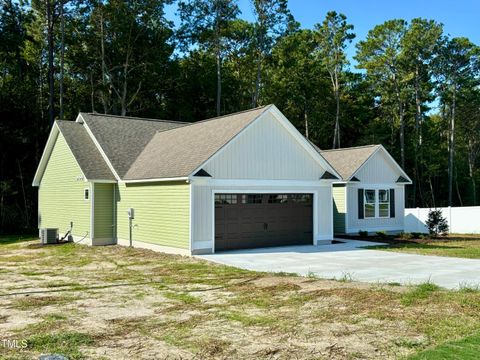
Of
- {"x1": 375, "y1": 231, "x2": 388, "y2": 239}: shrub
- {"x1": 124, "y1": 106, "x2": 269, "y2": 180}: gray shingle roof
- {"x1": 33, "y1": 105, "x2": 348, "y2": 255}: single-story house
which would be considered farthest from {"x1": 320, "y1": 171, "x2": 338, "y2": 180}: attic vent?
{"x1": 375, "y1": 231, "x2": 388, "y2": 239}: shrub

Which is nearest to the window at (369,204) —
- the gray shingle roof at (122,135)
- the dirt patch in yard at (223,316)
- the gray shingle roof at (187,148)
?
the gray shingle roof at (187,148)

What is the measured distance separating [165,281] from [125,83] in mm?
27652

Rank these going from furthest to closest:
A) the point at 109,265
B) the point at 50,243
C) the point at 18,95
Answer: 1. the point at 18,95
2. the point at 50,243
3. the point at 109,265

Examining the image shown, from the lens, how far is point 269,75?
1702 inches

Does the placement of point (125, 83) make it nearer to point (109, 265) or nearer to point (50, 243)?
point (50, 243)

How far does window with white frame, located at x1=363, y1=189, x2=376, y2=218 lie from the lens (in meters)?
25.0

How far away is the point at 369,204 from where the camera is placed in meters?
25.2

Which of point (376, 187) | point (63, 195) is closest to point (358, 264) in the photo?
point (376, 187)

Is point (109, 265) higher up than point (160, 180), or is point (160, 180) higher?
point (160, 180)

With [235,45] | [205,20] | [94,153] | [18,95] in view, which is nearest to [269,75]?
[235,45]

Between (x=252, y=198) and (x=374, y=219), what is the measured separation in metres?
9.91

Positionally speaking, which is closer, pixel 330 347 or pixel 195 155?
pixel 330 347

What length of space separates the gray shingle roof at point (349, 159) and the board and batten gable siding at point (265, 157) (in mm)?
5567

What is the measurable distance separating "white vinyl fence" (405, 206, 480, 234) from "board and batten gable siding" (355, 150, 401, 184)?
126 inches
